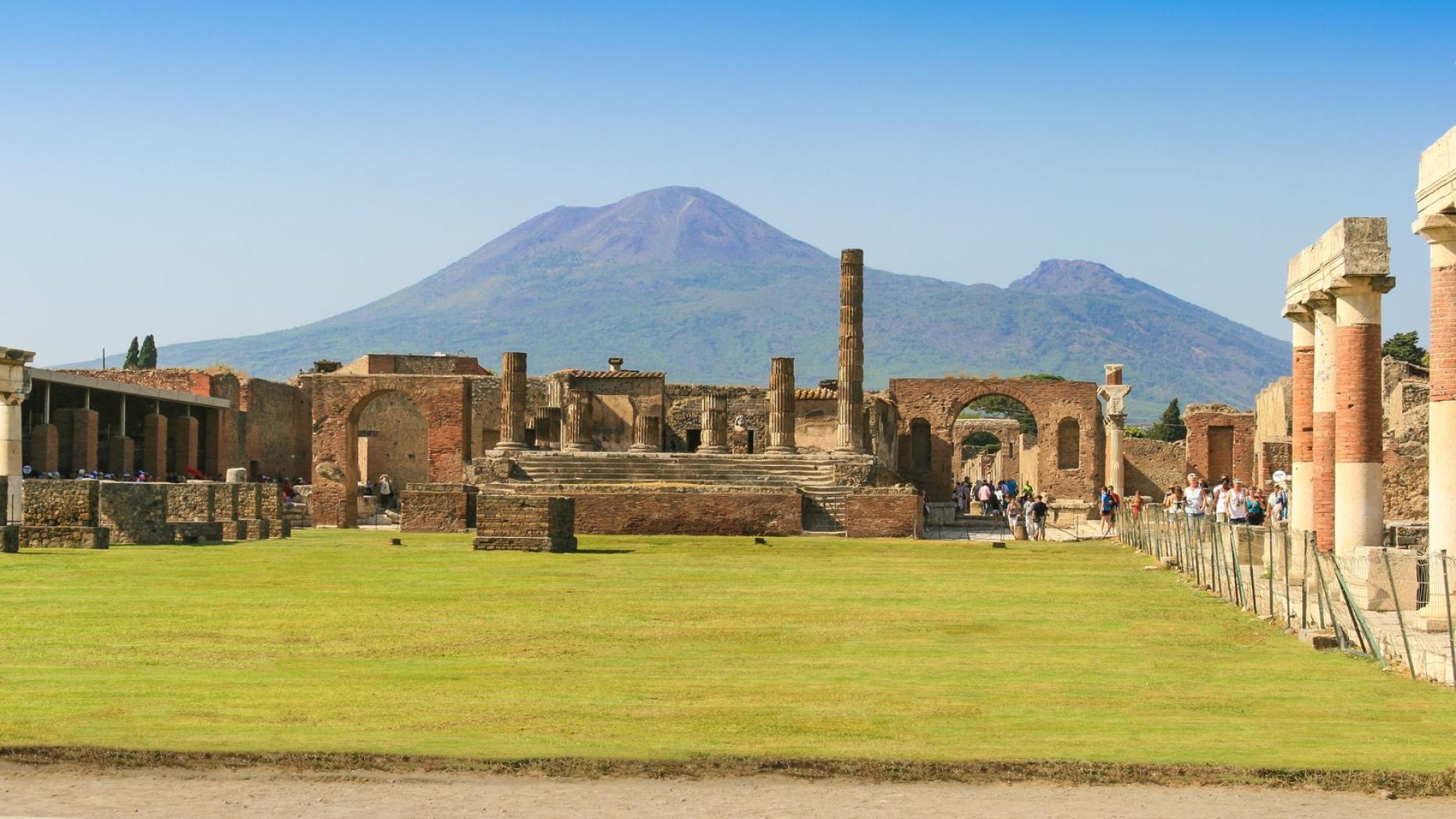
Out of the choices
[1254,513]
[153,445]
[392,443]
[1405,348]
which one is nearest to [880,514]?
[1254,513]

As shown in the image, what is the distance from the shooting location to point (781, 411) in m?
49.9

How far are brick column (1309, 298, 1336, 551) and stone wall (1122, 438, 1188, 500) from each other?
46.2m

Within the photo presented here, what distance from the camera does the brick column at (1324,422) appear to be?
71.3 feet

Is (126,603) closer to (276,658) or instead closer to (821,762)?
(276,658)

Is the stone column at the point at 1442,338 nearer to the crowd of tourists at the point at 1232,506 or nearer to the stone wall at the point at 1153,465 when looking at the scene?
the crowd of tourists at the point at 1232,506

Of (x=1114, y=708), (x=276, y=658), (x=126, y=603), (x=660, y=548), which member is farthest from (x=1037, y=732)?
(x=660, y=548)

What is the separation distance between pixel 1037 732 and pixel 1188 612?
823cm

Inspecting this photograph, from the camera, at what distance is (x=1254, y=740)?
35.9ft

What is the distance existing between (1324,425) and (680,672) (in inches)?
454

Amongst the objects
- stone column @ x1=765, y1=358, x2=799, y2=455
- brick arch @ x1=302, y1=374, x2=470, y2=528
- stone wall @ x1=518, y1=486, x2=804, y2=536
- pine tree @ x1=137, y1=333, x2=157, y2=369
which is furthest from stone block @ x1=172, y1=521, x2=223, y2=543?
pine tree @ x1=137, y1=333, x2=157, y2=369

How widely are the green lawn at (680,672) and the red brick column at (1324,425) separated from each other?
2.00m

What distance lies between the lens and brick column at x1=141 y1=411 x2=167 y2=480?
5403 cm

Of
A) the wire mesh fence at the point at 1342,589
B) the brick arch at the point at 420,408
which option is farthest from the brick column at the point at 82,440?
the wire mesh fence at the point at 1342,589

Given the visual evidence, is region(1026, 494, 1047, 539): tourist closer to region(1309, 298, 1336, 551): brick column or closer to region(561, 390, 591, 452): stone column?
region(561, 390, 591, 452): stone column
